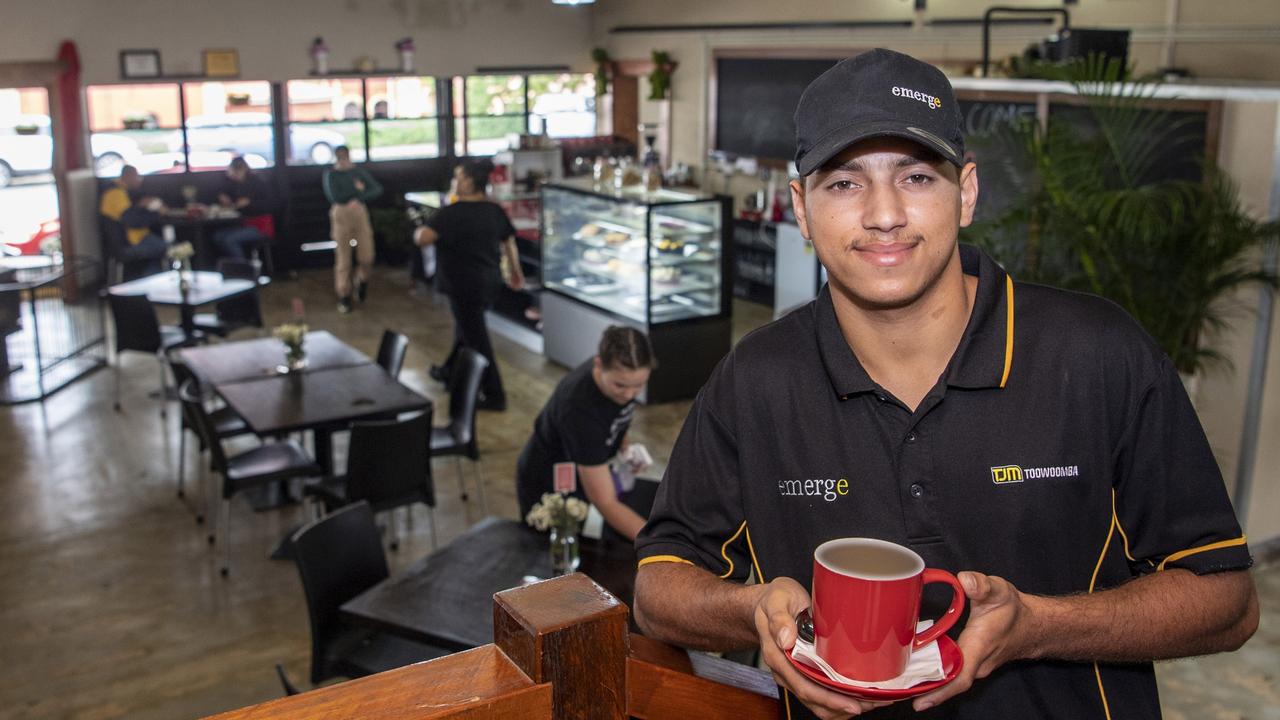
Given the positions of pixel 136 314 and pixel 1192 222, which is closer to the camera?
pixel 1192 222

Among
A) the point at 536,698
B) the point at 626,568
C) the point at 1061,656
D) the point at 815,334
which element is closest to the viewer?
the point at 536,698

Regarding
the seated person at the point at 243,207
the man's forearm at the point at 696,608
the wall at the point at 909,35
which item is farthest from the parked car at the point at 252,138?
the man's forearm at the point at 696,608

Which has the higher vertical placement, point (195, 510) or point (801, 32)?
point (801, 32)

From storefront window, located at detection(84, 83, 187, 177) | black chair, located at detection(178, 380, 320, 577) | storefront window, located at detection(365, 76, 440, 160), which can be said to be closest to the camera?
black chair, located at detection(178, 380, 320, 577)

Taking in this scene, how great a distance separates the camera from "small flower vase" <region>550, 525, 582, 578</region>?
369 centimetres

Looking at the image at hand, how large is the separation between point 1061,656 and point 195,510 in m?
6.04

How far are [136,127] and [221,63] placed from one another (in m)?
1.06

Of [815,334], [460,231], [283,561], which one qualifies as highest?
[815,334]

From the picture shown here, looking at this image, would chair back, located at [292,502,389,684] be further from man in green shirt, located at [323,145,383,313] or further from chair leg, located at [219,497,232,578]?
man in green shirt, located at [323,145,383,313]

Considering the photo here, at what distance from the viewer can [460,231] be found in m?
8.18

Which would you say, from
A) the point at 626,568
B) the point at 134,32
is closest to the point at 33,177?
the point at 134,32

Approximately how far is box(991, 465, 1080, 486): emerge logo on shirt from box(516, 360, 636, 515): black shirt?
281cm

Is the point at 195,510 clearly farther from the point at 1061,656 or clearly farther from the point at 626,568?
the point at 1061,656

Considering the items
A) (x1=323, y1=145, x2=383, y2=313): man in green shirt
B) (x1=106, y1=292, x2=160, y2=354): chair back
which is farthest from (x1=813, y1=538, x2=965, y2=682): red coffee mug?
(x1=323, y1=145, x2=383, y2=313): man in green shirt
